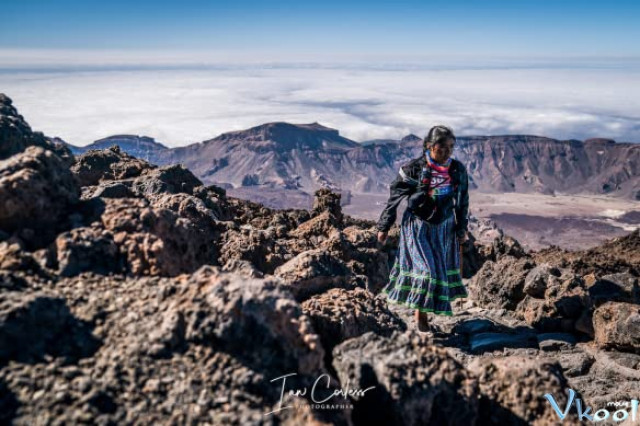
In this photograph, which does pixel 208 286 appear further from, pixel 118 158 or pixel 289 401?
pixel 118 158

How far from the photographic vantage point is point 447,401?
3254 mm

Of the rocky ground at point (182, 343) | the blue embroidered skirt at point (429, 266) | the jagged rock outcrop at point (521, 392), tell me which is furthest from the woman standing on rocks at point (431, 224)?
the jagged rock outcrop at point (521, 392)

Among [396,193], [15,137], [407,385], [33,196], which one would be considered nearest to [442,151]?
[396,193]

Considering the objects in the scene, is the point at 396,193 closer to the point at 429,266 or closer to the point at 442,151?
the point at 442,151

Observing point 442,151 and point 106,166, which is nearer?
point 442,151

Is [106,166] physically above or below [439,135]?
below

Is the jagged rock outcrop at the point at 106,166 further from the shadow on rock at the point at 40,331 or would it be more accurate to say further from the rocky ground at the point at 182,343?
the shadow on rock at the point at 40,331

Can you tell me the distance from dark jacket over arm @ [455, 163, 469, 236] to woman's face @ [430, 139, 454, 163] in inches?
13.7

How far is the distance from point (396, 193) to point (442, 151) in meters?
0.75

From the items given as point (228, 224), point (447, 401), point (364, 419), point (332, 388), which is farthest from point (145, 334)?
point (228, 224)

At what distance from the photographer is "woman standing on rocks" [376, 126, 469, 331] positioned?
610 centimetres

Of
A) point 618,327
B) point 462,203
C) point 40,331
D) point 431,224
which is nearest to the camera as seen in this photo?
point 40,331

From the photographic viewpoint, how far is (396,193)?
20.7 ft

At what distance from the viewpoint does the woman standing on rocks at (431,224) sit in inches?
240
